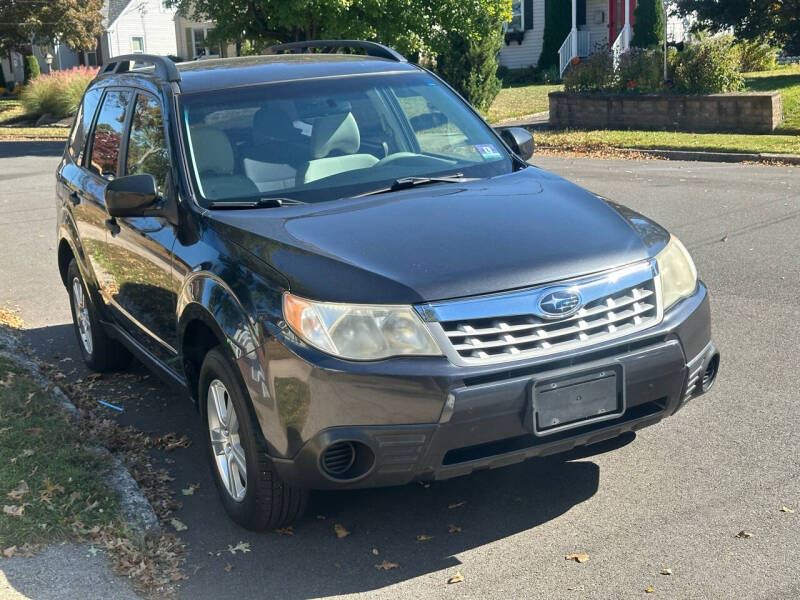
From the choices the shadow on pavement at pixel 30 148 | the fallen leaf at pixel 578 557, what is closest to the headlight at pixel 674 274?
the fallen leaf at pixel 578 557

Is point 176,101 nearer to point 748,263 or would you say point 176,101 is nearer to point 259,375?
point 259,375

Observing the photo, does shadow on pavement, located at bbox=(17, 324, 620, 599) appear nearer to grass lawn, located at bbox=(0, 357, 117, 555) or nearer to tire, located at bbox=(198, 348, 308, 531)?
tire, located at bbox=(198, 348, 308, 531)

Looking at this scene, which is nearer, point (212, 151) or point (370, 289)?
point (370, 289)

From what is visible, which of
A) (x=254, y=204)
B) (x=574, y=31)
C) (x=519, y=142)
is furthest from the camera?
(x=574, y=31)

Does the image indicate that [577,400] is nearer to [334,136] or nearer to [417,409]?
[417,409]

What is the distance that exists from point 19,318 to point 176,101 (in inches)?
160

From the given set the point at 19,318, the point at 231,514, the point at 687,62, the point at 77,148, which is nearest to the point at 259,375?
the point at 231,514

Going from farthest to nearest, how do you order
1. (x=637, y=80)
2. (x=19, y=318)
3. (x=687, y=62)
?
(x=637, y=80), (x=687, y=62), (x=19, y=318)

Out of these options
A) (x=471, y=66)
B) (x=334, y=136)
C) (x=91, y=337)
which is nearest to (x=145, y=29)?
(x=471, y=66)

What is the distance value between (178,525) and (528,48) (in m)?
35.8

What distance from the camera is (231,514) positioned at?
448cm

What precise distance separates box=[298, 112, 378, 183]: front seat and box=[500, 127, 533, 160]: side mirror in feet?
3.07

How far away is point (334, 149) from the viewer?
5.16m

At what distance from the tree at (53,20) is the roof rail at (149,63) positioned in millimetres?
41066
